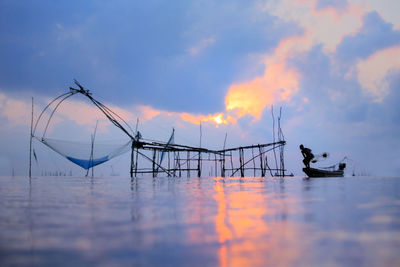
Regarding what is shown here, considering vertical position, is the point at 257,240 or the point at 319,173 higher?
the point at 257,240

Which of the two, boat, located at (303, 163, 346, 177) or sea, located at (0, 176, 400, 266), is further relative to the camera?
boat, located at (303, 163, 346, 177)

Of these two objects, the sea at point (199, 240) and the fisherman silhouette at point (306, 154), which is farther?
the fisherman silhouette at point (306, 154)

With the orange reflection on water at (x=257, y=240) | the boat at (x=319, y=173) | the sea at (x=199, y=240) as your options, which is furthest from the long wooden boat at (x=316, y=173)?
the orange reflection on water at (x=257, y=240)

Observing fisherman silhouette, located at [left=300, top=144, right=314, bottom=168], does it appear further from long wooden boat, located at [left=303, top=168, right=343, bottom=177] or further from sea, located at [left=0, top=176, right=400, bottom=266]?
sea, located at [left=0, top=176, right=400, bottom=266]

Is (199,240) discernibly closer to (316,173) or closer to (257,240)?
(257,240)

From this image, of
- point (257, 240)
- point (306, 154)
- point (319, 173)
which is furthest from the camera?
point (319, 173)

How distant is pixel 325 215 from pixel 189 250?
2095 mm

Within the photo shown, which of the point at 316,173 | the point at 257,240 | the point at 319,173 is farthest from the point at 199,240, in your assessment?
the point at 319,173

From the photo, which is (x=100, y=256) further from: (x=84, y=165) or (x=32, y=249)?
(x=84, y=165)

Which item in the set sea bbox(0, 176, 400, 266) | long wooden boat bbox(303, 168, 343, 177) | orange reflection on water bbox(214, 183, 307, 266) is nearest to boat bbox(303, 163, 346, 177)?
long wooden boat bbox(303, 168, 343, 177)

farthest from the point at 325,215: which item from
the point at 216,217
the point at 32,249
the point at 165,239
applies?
the point at 32,249

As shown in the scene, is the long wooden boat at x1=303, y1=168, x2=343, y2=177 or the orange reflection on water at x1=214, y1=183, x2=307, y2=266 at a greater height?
the orange reflection on water at x1=214, y1=183, x2=307, y2=266

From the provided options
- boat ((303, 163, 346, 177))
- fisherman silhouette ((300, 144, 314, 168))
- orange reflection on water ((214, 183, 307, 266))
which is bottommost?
boat ((303, 163, 346, 177))

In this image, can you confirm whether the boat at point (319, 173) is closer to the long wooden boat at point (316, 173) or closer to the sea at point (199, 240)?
the long wooden boat at point (316, 173)
